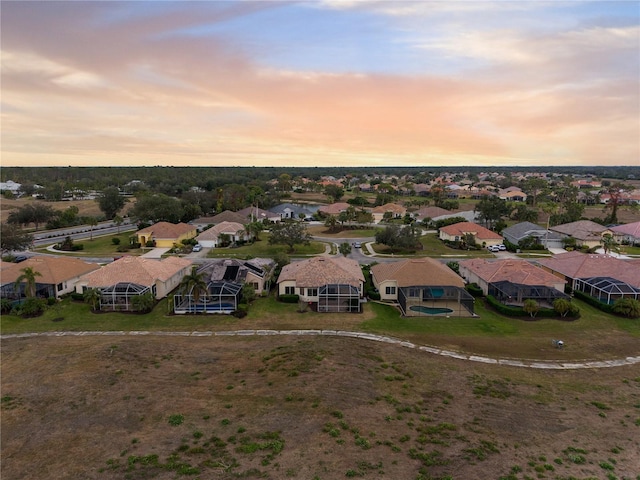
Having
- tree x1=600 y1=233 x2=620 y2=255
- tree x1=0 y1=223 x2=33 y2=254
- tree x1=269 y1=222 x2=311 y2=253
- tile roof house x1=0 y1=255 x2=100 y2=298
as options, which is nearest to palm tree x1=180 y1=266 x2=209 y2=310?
tile roof house x1=0 y1=255 x2=100 y2=298

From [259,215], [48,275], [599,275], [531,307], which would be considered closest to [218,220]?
[259,215]

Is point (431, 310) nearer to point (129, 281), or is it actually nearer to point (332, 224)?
point (129, 281)

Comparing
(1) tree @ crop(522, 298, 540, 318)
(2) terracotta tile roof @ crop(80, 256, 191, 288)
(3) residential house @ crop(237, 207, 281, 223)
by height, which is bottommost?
(1) tree @ crop(522, 298, 540, 318)

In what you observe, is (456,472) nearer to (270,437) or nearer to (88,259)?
(270,437)

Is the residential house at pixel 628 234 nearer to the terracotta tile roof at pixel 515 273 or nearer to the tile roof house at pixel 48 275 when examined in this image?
the terracotta tile roof at pixel 515 273

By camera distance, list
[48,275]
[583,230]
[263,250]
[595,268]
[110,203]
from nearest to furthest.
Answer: [48,275] < [595,268] < [263,250] < [583,230] < [110,203]

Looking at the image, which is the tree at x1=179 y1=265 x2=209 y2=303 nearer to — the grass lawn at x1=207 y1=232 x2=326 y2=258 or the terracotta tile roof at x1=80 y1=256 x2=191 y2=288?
the terracotta tile roof at x1=80 y1=256 x2=191 y2=288
